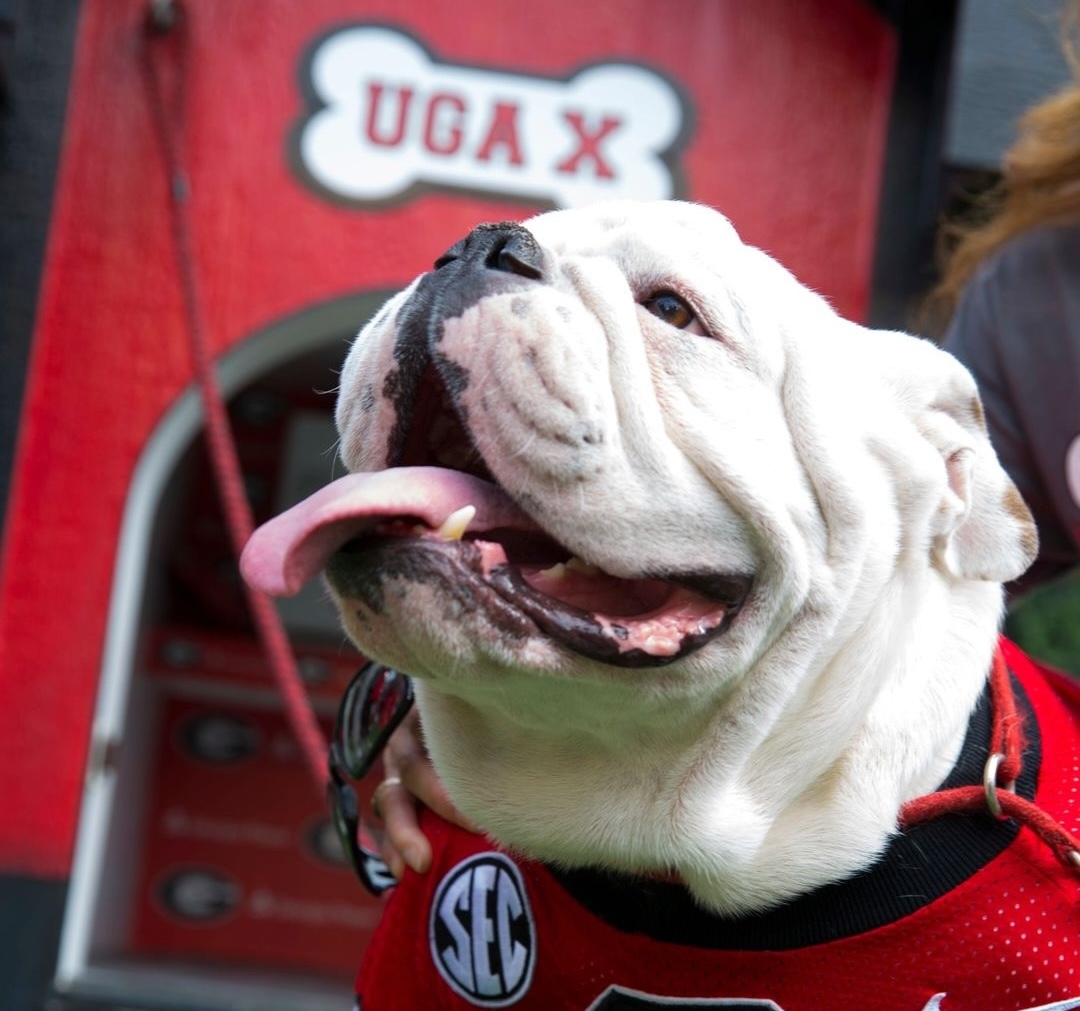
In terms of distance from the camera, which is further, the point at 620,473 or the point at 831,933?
the point at 831,933

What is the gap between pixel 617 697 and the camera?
145 centimetres

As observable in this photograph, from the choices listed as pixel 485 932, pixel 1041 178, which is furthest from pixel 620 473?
pixel 1041 178

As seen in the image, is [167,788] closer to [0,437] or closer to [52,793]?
[52,793]

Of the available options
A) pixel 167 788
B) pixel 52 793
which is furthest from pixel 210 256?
pixel 167 788

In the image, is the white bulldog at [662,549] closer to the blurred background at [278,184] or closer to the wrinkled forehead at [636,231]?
the wrinkled forehead at [636,231]

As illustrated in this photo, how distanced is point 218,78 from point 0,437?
4.20 ft

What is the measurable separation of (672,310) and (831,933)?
2.31ft

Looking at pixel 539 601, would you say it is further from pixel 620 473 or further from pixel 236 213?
pixel 236 213

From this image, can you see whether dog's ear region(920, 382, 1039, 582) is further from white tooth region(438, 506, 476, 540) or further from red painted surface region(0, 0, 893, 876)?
red painted surface region(0, 0, 893, 876)

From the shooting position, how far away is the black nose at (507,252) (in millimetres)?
1495

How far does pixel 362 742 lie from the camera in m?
1.87

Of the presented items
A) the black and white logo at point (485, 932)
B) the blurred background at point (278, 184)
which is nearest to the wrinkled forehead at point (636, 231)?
the black and white logo at point (485, 932)

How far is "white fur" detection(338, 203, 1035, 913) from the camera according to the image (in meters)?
1.41

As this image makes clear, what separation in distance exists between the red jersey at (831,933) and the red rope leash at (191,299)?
1402 mm
